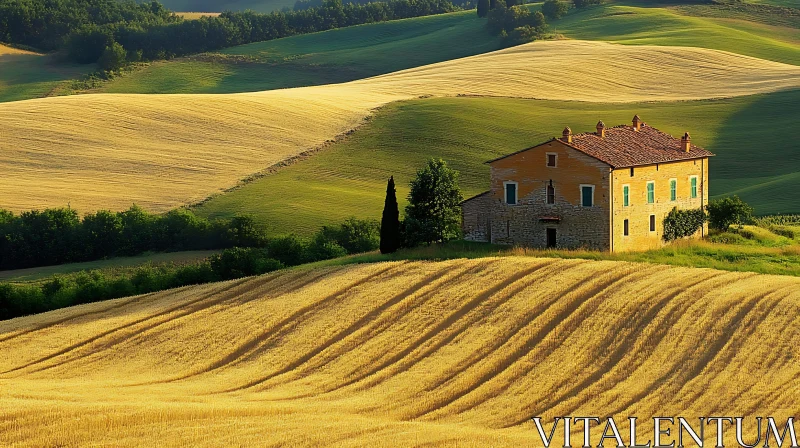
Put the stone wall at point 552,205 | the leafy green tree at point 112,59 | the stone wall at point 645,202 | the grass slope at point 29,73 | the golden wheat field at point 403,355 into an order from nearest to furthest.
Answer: the golden wheat field at point 403,355
the stone wall at point 552,205
the stone wall at point 645,202
the grass slope at point 29,73
the leafy green tree at point 112,59

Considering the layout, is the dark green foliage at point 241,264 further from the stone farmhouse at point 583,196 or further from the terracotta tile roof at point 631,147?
the terracotta tile roof at point 631,147

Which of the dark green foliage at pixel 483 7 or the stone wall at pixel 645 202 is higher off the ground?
the dark green foliage at pixel 483 7

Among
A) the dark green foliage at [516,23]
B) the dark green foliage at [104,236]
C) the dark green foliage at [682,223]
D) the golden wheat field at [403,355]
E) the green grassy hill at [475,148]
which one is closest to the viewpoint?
the golden wheat field at [403,355]

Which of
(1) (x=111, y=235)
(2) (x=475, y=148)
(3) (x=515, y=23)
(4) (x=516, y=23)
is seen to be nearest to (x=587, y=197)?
(1) (x=111, y=235)

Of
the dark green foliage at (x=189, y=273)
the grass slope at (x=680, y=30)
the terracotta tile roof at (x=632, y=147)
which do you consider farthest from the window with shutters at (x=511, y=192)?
the grass slope at (x=680, y=30)

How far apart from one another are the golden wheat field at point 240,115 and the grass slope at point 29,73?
25025mm

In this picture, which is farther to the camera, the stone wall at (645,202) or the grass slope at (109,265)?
the grass slope at (109,265)

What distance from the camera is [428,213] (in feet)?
216

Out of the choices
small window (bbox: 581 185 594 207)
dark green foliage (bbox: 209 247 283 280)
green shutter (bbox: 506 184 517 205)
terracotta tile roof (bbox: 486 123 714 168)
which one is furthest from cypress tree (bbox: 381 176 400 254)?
small window (bbox: 581 185 594 207)

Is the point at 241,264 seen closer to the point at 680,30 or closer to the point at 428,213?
the point at 428,213

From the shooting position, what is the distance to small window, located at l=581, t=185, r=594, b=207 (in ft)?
208

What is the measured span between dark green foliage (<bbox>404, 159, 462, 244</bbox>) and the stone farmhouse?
119 centimetres

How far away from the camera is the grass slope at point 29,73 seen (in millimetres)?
132375

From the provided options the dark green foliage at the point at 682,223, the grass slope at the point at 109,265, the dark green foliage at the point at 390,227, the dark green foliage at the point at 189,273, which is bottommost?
the grass slope at the point at 109,265
